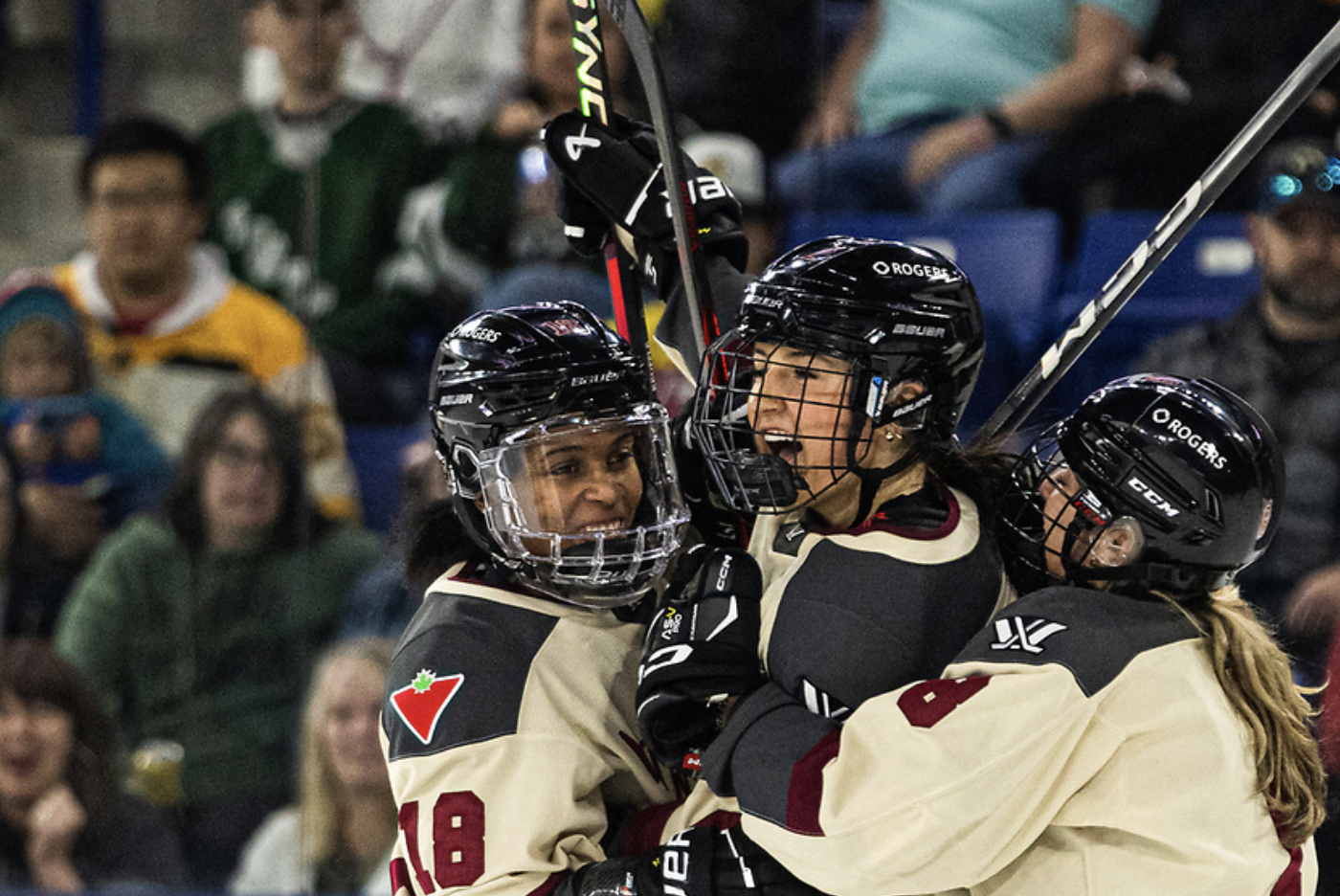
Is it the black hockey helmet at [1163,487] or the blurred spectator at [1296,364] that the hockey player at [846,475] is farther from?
the blurred spectator at [1296,364]

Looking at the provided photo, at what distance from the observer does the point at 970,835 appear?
4.48ft

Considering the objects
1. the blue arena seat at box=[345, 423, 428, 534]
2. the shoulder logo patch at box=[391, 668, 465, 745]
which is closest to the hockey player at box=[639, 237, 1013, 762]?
the shoulder logo patch at box=[391, 668, 465, 745]

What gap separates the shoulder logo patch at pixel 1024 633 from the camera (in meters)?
1.41

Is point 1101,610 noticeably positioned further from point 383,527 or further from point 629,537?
point 383,527

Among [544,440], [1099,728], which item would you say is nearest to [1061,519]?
[1099,728]

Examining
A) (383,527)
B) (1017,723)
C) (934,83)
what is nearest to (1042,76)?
(934,83)

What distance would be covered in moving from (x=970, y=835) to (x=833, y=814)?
4.8 inches

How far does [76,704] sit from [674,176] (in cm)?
246

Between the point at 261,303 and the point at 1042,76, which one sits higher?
the point at 1042,76

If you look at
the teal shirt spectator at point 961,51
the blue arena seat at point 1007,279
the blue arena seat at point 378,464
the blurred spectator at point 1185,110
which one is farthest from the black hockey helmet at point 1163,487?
the blue arena seat at point 378,464

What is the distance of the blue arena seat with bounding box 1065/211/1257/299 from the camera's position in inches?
119

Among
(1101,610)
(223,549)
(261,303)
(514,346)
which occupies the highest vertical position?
(514,346)

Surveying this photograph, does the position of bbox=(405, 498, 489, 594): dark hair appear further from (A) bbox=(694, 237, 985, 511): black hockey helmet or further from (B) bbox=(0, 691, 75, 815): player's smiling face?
(B) bbox=(0, 691, 75, 815): player's smiling face

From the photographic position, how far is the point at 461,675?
159 centimetres
